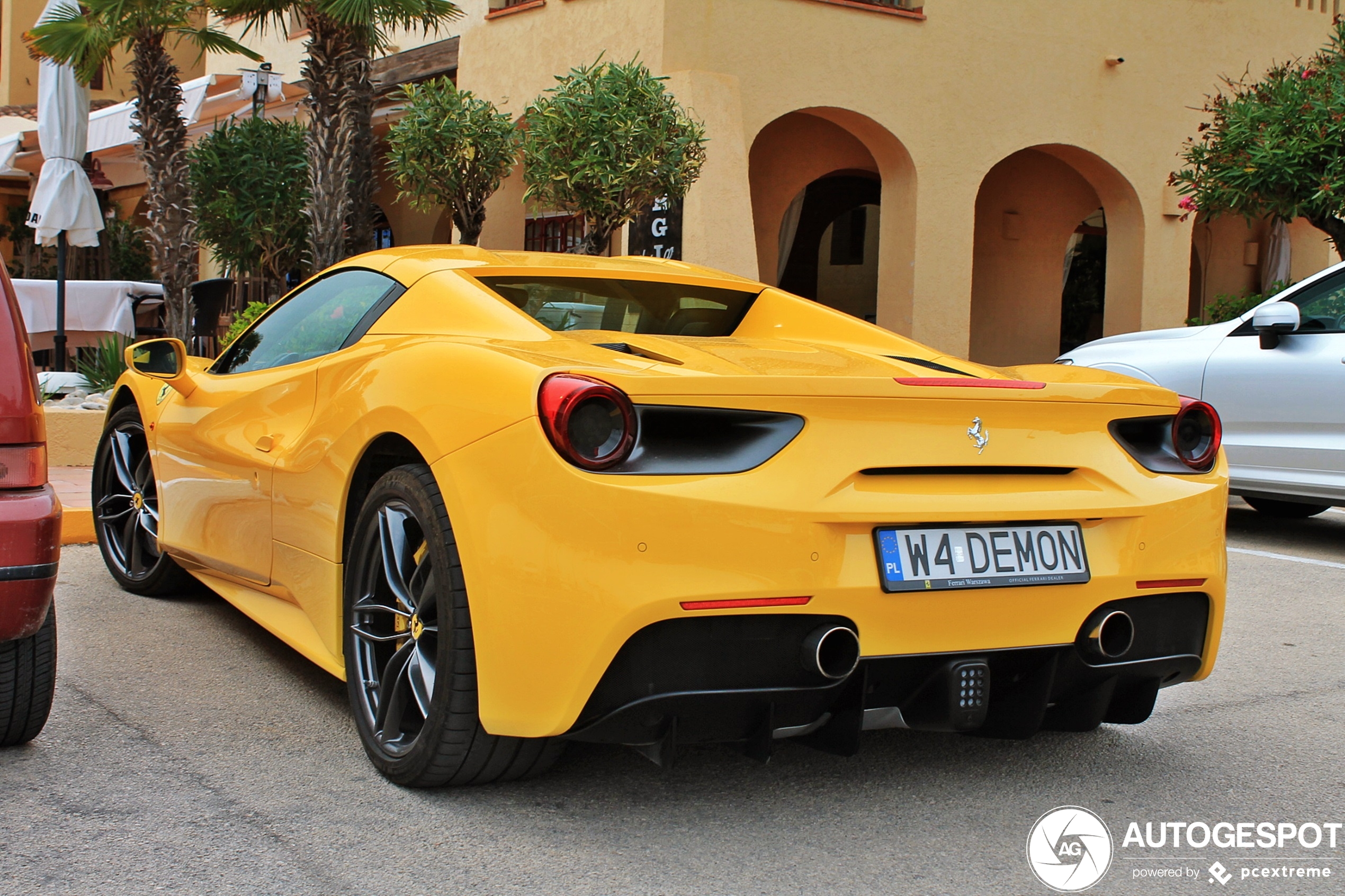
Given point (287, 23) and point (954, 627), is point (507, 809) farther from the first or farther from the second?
point (287, 23)

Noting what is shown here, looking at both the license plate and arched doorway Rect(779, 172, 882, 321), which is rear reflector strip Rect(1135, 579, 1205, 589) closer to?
the license plate

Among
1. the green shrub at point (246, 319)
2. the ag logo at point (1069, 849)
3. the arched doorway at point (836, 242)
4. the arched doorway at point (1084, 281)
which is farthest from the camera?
the arched doorway at point (1084, 281)

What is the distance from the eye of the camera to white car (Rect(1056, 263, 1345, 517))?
6469 millimetres

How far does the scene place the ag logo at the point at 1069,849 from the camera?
2438 millimetres

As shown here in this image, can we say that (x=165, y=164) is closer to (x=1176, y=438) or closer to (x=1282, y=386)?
(x=1282, y=386)

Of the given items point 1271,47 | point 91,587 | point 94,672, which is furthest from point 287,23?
point 94,672

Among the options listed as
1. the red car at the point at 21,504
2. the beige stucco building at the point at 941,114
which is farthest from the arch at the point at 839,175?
the red car at the point at 21,504

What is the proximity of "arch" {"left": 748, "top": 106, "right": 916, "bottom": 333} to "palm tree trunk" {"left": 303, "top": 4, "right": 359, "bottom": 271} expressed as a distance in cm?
415

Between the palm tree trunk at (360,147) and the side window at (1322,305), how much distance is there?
804cm

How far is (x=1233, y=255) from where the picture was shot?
723 inches

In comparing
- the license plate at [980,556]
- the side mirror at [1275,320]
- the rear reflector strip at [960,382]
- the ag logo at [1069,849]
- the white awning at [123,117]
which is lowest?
the ag logo at [1069,849]

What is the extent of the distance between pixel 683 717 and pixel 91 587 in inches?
132

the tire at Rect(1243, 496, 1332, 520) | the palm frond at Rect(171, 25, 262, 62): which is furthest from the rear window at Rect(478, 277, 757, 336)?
the palm frond at Rect(171, 25, 262, 62)

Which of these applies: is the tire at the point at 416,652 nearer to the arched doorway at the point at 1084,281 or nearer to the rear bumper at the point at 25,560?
the rear bumper at the point at 25,560
